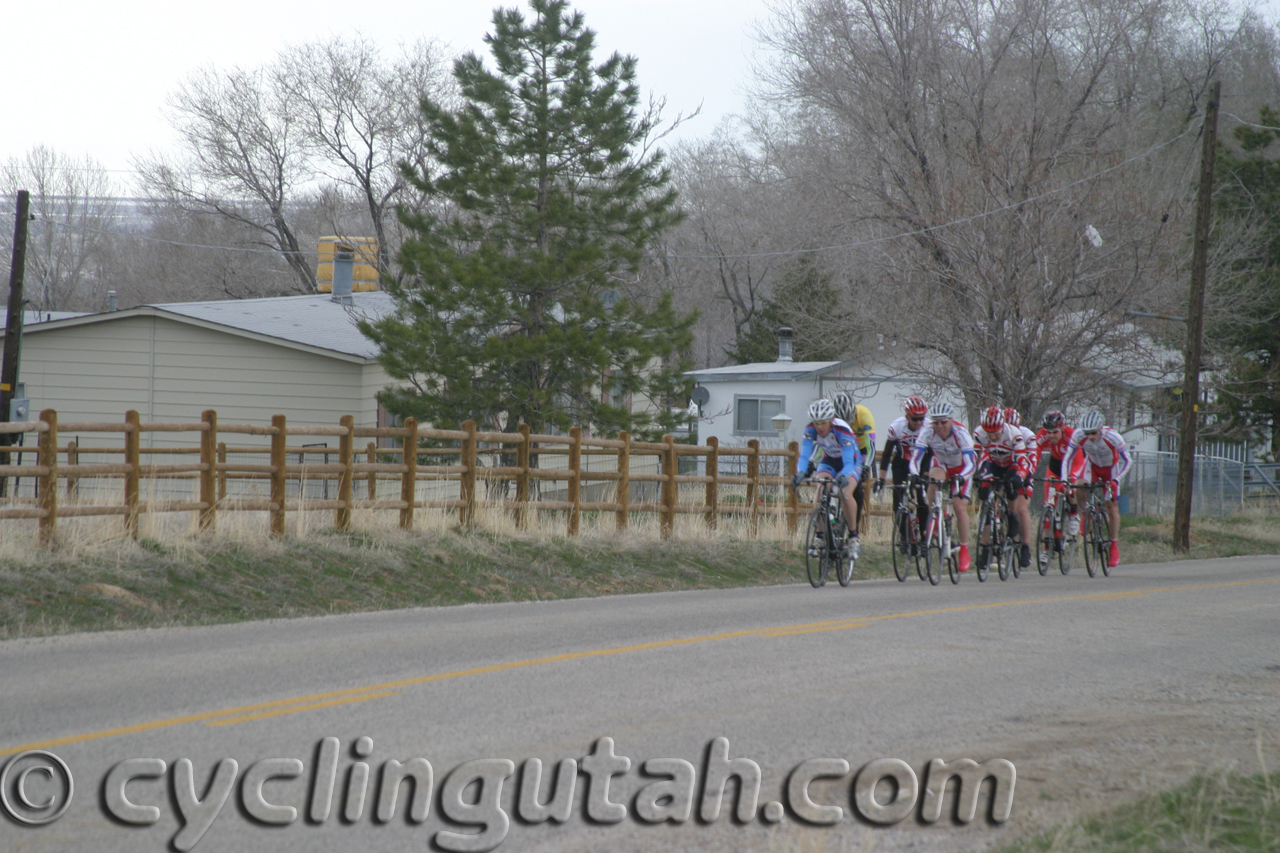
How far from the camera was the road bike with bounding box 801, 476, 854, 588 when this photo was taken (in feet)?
43.0

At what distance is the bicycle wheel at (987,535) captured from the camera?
15391 millimetres

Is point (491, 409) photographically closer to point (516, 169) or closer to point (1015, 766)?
point (516, 169)

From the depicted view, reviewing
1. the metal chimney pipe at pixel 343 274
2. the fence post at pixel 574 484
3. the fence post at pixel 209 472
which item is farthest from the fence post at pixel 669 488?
the metal chimney pipe at pixel 343 274

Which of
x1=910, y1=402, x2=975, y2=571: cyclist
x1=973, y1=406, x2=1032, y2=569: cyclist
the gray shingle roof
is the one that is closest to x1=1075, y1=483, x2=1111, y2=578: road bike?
x1=973, y1=406, x2=1032, y2=569: cyclist

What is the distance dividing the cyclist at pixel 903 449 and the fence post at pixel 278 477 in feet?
20.9

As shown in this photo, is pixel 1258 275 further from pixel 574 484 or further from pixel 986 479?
pixel 574 484

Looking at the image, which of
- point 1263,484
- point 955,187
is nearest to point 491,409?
point 955,187

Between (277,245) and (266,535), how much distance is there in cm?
3530

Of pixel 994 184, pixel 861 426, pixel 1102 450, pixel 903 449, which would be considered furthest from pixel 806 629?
pixel 994 184

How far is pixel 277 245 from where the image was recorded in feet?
151

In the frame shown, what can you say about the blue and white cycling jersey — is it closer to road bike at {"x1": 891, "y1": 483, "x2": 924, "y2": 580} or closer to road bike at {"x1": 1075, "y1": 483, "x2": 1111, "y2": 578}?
road bike at {"x1": 891, "y1": 483, "x2": 924, "y2": 580}

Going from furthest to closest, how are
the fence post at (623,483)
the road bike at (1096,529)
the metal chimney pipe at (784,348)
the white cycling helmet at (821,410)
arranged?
the metal chimney pipe at (784,348)
the fence post at (623,483)
the road bike at (1096,529)
the white cycling helmet at (821,410)

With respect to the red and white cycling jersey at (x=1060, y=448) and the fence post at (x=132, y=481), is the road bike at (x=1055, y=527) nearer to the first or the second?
the red and white cycling jersey at (x=1060, y=448)

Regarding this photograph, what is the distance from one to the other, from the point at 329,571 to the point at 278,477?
1.43 metres
